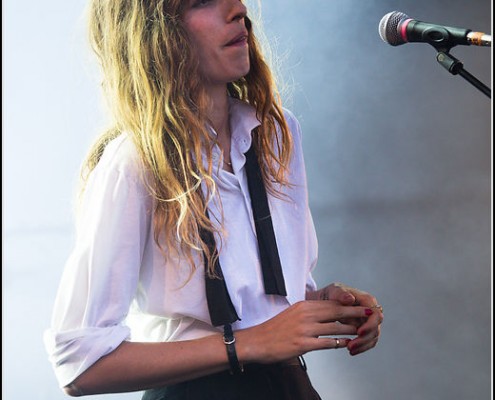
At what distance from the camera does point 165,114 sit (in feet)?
4.85

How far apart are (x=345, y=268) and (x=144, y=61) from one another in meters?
1.81

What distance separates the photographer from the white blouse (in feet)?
4.38

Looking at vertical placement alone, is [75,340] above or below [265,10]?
below

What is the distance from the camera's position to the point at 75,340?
Answer: 4.33ft

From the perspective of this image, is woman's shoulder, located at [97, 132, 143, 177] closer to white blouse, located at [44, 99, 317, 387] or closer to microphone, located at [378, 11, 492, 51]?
white blouse, located at [44, 99, 317, 387]

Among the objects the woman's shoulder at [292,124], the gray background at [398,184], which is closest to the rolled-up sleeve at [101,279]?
the woman's shoulder at [292,124]

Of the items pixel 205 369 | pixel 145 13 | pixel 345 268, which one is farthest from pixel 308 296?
pixel 345 268

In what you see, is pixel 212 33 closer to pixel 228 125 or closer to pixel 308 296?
pixel 228 125

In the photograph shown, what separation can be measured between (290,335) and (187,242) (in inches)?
9.3

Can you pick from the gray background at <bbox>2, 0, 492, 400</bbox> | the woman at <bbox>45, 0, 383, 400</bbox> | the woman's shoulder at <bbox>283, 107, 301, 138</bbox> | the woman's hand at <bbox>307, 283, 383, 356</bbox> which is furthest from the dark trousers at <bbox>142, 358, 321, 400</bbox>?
the gray background at <bbox>2, 0, 492, 400</bbox>

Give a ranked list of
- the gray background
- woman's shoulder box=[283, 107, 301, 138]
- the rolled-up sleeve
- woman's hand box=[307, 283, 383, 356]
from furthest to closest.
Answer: the gray background, woman's shoulder box=[283, 107, 301, 138], woman's hand box=[307, 283, 383, 356], the rolled-up sleeve

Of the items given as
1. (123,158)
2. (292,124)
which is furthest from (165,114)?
(292,124)

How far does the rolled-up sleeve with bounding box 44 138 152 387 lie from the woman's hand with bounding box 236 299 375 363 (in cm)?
21

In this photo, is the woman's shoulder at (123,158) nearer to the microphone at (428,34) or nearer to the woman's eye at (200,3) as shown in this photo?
the woman's eye at (200,3)
